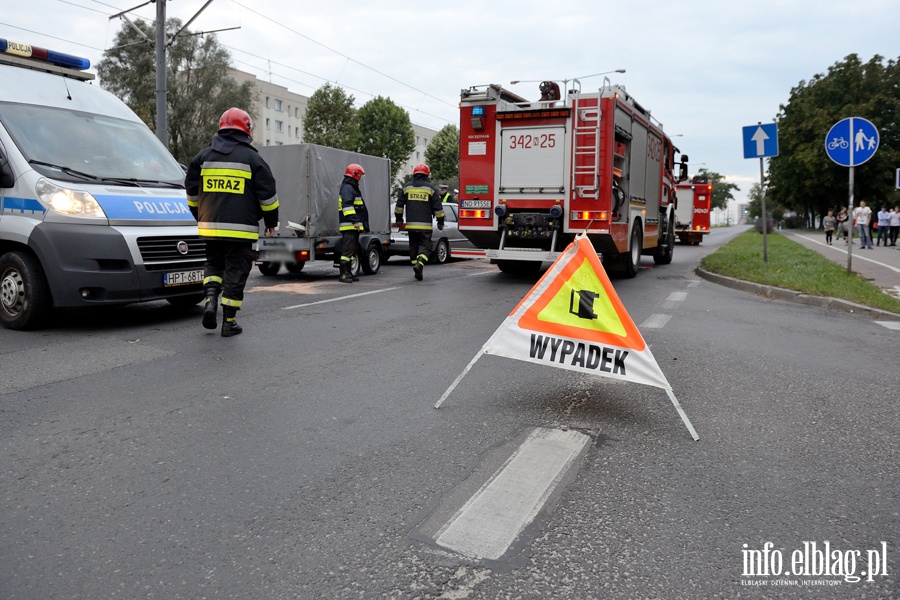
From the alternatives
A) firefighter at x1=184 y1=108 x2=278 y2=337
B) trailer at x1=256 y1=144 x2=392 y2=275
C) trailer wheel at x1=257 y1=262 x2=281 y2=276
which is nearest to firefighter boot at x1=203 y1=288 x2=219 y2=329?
firefighter at x1=184 y1=108 x2=278 y2=337

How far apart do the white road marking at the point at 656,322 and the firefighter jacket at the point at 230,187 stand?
4205mm

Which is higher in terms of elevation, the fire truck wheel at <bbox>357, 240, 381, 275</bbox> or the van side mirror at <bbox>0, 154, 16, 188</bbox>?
the van side mirror at <bbox>0, 154, 16, 188</bbox>

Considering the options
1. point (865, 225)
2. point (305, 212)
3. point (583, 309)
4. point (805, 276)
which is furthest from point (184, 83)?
point (583, 309)

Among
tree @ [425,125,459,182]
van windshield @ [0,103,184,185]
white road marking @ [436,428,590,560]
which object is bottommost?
white road marking @ [436,428,590,560]

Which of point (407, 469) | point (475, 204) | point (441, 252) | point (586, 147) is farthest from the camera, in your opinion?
point (441, 252)

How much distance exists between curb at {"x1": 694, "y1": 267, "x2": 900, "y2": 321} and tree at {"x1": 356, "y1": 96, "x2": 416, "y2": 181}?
186 ft

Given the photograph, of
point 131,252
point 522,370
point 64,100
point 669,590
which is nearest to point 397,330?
point 522,370

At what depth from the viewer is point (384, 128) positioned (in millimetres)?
68188

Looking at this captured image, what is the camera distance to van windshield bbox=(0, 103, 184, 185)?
283 inches

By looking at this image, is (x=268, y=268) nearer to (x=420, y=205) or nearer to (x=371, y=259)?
(x=371, y=259)

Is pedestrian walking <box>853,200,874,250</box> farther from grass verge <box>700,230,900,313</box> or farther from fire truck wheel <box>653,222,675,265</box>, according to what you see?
fire truck wheel <box>653,222,675,265</box>

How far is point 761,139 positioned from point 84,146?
42.0 ft

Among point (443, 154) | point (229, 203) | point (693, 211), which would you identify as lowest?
point (229, 203)

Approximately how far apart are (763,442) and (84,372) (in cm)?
466
